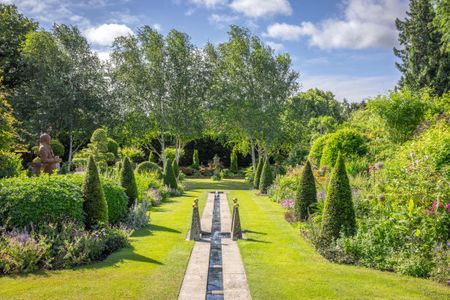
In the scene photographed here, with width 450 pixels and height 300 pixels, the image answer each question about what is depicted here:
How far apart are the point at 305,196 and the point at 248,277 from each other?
19.1 ft

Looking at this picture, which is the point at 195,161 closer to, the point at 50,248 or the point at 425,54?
the point at 425,54

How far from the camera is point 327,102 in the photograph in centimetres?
5031

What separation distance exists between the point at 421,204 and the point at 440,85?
24.2 metres

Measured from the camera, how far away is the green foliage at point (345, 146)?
2009 cm

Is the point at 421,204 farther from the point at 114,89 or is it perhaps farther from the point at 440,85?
the point at 114,89

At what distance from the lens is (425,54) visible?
98.6 ft

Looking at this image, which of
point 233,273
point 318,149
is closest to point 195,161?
point 318,149

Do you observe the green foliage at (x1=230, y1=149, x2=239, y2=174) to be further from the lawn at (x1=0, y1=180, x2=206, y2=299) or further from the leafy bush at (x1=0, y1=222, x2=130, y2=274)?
the leafy bush at (x1=0, y1=222, x2=130, y2=274)

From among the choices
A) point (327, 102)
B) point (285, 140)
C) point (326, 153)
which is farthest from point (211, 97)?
point (327, 102)

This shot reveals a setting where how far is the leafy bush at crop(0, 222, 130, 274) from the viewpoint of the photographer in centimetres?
714

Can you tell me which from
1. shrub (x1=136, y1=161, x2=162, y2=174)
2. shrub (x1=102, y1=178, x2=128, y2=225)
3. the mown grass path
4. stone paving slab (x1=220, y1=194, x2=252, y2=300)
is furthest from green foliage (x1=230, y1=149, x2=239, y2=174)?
the mown grass path

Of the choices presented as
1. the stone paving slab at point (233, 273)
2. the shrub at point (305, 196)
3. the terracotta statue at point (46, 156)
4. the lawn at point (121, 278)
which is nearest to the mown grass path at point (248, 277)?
the lawn at point (121, 278)

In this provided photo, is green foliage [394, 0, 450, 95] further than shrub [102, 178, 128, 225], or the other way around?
green foliage [394, 0, 450, 95]

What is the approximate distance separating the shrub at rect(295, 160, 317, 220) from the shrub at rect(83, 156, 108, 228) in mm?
6251
